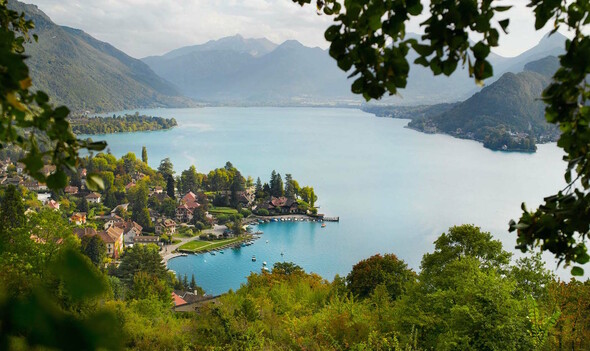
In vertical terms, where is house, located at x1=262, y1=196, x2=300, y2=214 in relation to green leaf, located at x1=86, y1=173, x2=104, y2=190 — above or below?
below

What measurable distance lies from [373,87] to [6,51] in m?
0.73

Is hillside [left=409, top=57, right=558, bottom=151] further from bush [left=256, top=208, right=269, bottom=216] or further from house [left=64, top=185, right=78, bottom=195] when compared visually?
house [left=64, top=185, right=78, bottom=195]

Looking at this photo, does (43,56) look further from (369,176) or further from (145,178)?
(369,176)

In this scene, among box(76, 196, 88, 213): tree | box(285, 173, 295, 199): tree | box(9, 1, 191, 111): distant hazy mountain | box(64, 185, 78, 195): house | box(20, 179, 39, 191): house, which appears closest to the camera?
box(76, 196, 88, 213): tree

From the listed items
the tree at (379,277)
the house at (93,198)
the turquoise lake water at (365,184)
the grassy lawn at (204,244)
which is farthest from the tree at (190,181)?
the tree at (379,277)

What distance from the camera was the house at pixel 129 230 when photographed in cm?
2643

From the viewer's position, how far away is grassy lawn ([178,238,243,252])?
83.0 feet

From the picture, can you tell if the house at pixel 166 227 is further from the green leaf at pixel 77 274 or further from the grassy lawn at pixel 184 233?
the green leaf at pixel 77 274

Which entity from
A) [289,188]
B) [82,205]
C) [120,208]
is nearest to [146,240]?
[120,208]

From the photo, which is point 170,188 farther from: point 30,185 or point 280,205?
point 30,185

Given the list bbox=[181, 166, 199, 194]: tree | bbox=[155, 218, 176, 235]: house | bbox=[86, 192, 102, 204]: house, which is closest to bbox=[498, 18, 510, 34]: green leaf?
bbox=[155, 218, 176, 235]: house

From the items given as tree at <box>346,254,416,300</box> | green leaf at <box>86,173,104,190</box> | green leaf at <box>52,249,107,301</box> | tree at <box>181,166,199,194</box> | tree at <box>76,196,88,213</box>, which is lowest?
tree at <box>76,196,88,213</box>

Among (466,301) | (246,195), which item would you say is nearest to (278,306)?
(466,301)

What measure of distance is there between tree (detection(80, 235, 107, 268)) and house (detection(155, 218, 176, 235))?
6.53m
